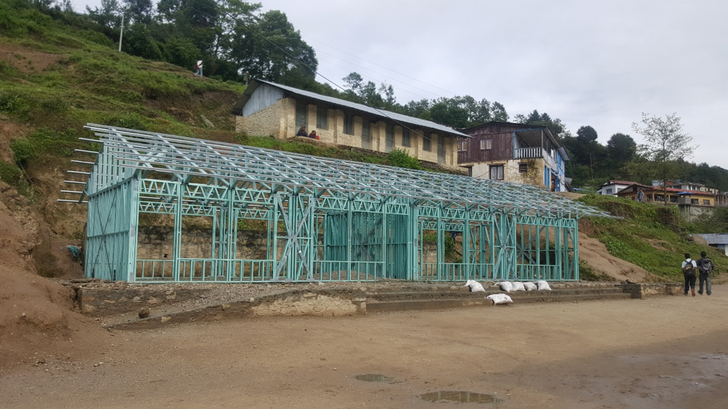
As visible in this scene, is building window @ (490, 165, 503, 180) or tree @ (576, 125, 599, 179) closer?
building window @ (490, 165, 503, 180)

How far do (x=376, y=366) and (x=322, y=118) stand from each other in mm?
26280

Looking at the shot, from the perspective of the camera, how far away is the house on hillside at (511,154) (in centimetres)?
3994

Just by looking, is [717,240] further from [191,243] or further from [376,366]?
[376,366]

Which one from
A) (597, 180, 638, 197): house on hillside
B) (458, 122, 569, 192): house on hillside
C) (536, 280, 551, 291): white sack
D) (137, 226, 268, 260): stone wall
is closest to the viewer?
(137, 226, 268, 260): stone wall

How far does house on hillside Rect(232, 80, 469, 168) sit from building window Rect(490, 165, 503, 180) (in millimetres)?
4938

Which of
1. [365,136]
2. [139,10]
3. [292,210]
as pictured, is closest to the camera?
[292,210]

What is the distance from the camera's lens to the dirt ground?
5.93 meters

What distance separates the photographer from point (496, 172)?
138ft

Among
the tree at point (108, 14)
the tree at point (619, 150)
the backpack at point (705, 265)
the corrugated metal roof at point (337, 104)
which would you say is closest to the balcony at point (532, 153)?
the corrugated metal roof at point (337, 104)

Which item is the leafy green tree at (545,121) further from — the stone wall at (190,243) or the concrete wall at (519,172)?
the stone wall at (190,243)

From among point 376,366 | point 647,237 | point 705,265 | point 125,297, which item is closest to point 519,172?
point 647,237

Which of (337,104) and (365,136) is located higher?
(337,104)

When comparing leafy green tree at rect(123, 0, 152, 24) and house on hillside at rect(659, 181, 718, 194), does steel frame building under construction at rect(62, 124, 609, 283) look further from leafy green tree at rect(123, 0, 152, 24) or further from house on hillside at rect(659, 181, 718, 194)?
house on hillside at rect(659, 181, 718, 194)

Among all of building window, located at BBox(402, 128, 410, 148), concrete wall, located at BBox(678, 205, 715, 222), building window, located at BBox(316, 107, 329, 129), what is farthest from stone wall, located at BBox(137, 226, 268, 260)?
concrete wall, located at BBox(678, 205, 715, 222)
